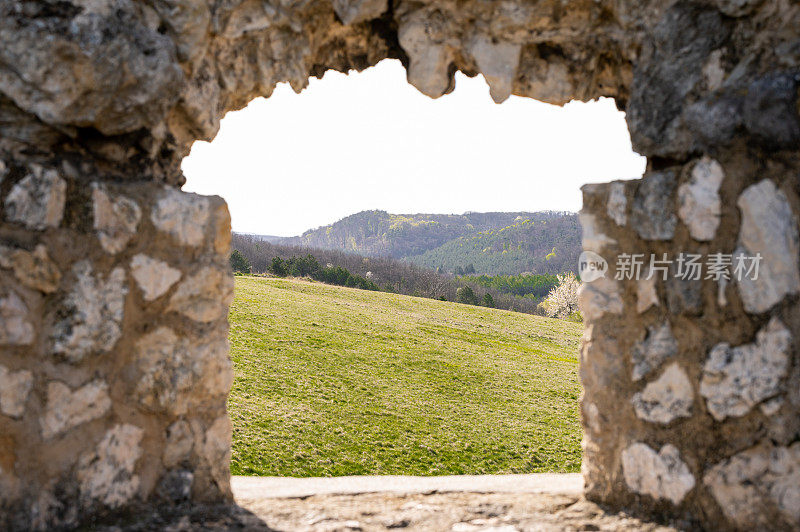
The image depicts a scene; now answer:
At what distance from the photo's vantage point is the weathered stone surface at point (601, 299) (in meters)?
2.72

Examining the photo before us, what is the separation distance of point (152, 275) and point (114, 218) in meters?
0.30

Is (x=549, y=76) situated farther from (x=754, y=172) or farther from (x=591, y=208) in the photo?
(x=754, y=172)

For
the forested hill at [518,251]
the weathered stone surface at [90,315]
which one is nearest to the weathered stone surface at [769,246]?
the weathered stone surface at [90,315]

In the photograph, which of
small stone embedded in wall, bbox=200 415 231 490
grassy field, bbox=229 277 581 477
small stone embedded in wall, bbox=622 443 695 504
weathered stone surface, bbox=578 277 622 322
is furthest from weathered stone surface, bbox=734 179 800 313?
grassy field, bbox=229 277 581 477

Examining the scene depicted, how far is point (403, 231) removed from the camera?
16650cm

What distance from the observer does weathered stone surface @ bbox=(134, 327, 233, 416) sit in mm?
2498

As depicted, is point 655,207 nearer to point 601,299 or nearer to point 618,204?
point 618,204

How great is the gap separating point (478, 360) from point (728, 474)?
24.5ft

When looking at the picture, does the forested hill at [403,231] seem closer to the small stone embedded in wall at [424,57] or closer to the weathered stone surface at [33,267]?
the small stone embedded in wall at [424,57]

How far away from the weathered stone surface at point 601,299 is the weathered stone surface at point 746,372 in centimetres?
48

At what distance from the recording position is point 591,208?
2814 millimetres

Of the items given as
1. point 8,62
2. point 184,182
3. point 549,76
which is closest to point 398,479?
point 184,182

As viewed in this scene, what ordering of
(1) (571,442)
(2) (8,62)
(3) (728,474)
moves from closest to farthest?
(2) (8,62) < (3) (728,474) < (1) (571,442)

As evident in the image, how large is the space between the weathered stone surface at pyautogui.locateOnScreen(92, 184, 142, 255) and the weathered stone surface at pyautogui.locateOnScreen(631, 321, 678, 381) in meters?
2.40
